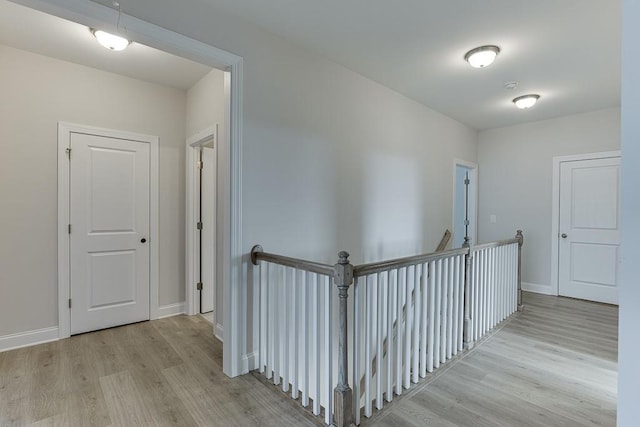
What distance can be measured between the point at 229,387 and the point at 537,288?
472 cm

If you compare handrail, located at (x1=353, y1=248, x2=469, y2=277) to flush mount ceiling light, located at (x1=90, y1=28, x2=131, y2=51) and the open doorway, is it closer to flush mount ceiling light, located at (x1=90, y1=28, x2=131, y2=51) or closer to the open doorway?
flush mount ceiling light, located at (x1=90, y1=28, x2=131, y2=51)

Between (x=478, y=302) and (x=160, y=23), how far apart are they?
11.0 feet

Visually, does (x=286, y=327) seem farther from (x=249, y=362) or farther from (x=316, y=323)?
(x=249, y=362)

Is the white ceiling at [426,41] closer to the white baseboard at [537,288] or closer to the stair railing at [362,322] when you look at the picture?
the stair railing at [362,322]

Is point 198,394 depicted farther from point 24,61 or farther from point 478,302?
point 24,61

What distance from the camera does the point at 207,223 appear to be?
3.64 meters

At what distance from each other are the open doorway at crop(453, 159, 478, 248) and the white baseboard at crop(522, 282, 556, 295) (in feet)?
3.21

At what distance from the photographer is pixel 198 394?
2.03 metres

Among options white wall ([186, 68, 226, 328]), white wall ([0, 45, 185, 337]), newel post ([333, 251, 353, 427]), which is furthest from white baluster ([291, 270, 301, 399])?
white wall ([0, 45, 185, 337])

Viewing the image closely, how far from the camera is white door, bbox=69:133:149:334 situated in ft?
9.75

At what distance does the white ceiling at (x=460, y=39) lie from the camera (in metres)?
2.13

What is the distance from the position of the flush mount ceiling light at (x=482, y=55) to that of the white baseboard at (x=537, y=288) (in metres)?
3.63

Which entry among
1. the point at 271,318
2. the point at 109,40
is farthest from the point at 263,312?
the point at 109,40

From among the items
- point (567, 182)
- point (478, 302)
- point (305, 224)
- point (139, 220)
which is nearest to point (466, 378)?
point (478, 302)
